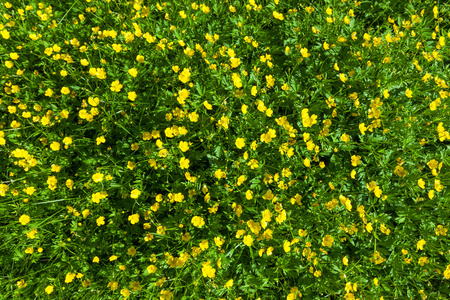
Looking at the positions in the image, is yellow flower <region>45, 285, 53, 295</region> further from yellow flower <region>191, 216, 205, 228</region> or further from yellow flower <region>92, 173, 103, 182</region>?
yellow flower <region>191, 216, 205, 228</region>

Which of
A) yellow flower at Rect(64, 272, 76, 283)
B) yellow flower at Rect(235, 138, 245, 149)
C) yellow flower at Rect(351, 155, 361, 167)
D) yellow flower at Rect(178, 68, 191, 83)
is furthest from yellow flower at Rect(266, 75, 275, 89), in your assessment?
yellow flower at Rect(64, 272, 76, 283)

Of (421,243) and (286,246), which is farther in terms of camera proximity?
(421,243)

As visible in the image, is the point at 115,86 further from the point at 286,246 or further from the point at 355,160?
the point at 355,160

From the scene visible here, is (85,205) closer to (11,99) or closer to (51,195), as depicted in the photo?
(51,195)

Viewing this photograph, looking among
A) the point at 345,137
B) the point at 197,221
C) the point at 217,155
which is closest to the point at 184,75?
the point at 217,155

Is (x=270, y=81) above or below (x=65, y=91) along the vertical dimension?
above

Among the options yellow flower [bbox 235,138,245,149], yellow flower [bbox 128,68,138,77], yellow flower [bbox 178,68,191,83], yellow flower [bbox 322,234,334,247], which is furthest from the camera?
yellow flower [bbox 128,68,138,77]

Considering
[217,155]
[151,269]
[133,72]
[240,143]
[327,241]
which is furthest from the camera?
[133,72]

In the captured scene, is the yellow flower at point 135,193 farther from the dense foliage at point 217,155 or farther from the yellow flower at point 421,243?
the yellow flower at point 421,243

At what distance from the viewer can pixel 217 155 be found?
2.99m

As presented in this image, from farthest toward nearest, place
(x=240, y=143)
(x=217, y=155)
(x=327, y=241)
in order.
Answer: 1. (x=217, y=155)
2. (x=240, y=143)
3. (x=327, y=241)

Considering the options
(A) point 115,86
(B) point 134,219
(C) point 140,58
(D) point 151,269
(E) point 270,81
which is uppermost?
(E) point 270,81

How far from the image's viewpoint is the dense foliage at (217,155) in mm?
2783

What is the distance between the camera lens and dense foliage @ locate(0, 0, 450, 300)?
9.13ft
